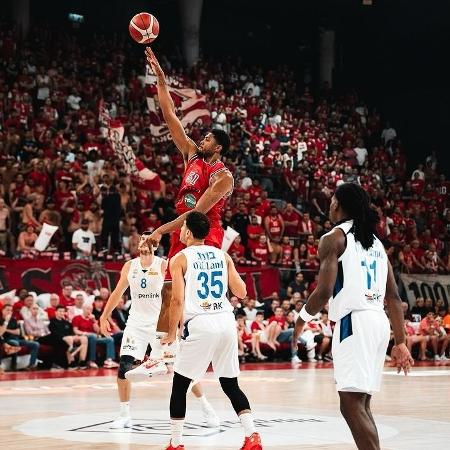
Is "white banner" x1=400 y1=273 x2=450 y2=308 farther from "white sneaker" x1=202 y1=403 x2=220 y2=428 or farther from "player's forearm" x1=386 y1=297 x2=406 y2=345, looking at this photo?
"player's forearm" x1=386 y1=297 x2=406 y2=345

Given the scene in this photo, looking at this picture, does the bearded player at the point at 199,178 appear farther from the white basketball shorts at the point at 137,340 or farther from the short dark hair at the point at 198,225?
the white basketball shorts at the point at 137,340

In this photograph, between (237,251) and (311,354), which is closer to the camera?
(237,251)

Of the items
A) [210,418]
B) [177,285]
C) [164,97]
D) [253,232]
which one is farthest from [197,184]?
[253,232]

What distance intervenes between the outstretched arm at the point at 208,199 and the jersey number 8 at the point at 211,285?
62cm

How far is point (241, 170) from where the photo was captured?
23484mm

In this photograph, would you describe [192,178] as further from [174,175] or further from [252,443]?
[174,175]

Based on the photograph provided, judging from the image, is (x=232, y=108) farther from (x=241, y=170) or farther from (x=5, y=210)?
(x=5, y=210)

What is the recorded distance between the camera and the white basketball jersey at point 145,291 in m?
9.71

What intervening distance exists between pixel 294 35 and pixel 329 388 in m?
23.0

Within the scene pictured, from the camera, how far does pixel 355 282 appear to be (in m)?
5.48

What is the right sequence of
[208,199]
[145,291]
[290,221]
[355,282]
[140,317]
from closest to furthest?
[355,282] < [208,199] < [140,317] < [145,291] < [290,221]

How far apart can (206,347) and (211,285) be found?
47 cm

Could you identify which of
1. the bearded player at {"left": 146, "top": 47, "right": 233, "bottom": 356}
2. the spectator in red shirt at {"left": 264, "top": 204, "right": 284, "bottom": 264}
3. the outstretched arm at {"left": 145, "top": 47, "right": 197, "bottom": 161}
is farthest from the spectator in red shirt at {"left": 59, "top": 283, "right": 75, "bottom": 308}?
the outstretched arm at {"left": 145, "top": 47, "right": 197, "bottom": 161}

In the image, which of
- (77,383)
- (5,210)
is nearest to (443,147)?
(5,210)
